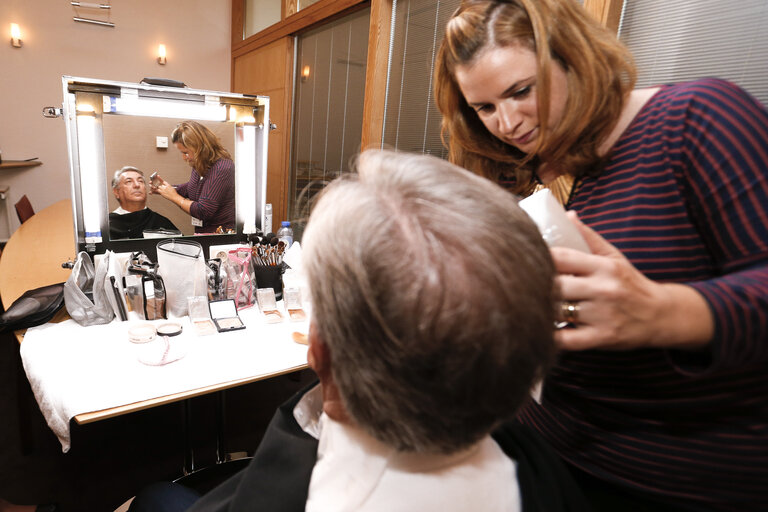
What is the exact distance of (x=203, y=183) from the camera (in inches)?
85.5

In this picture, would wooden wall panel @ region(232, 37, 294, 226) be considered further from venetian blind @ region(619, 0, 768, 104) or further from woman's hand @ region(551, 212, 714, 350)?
woman's hand @ region(551, 212, 714, 350)

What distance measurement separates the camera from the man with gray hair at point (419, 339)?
0.47 m

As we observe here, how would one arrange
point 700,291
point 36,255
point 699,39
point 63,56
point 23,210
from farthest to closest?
point 63,56 → point 23,210 → point 36,255 → point 699,39 → point 700,291

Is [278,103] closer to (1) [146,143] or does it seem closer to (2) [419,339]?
(1) [146,143]

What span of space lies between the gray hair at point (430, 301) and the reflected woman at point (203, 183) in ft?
5.99

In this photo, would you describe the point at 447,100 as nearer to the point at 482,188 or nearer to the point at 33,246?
the point at 482,188

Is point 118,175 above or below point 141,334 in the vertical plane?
above

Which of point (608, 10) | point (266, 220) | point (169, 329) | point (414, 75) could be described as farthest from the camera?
point (414, 75)

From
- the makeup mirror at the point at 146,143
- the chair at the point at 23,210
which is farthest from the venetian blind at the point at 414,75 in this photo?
the chair at the point at 23,210

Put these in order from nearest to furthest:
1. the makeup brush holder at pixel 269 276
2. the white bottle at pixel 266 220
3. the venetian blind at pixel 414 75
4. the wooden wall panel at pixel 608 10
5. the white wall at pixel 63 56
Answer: the wooden wall panel at pixel 608 10
the makeup brush holder at pixel 269 276
the white bottle at pixel 266 220
the venetian blind at pixel 414 75
the white wall at pixel 63 56

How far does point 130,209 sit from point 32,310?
0.60 m

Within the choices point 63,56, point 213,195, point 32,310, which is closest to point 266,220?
point 213,195

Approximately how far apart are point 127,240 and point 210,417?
1.16 metres

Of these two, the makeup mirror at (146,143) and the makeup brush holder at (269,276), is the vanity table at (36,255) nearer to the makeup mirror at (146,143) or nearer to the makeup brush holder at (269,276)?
the makeup mirror at (146,143)
